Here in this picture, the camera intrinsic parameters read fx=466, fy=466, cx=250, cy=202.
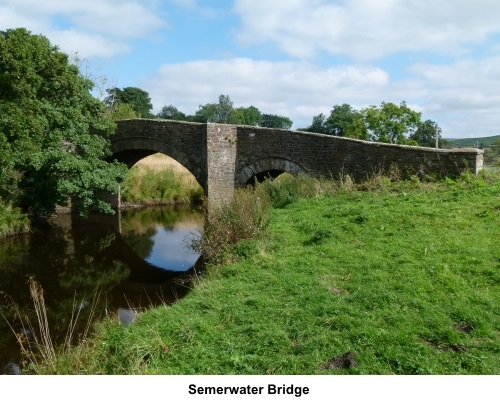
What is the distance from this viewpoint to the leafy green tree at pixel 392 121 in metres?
33.6

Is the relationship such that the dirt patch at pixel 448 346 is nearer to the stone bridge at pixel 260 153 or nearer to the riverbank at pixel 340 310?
the riverbank at pixel 340 310

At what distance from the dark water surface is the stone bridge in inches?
114

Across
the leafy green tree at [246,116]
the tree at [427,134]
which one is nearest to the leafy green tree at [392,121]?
the tree at [427,134]

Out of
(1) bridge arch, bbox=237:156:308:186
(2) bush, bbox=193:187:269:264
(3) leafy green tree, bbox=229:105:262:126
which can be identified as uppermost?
(3) leafy green tree, bbox=229:105:262:126

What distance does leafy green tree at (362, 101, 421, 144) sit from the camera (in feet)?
110

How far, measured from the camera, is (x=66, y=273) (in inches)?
476

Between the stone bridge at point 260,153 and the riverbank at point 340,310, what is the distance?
2.94 meters

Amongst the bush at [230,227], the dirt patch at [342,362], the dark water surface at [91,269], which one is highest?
the bush at [230,227]

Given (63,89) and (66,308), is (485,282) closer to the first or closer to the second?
(66,308)

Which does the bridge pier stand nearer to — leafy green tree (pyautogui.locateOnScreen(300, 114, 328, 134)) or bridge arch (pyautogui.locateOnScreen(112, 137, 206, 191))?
bridge arch (pyautogui.locateOnScreen(112, 137, 206, 191))

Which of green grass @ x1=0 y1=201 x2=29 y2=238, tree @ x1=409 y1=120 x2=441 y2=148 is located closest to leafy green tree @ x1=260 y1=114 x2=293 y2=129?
tree @ x1=409 y1=120 x2=441 y2=148

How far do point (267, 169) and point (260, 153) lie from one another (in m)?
0.58

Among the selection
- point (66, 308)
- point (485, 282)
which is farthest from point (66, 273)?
point (485, 282)

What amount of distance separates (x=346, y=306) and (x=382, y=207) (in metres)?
4.55
